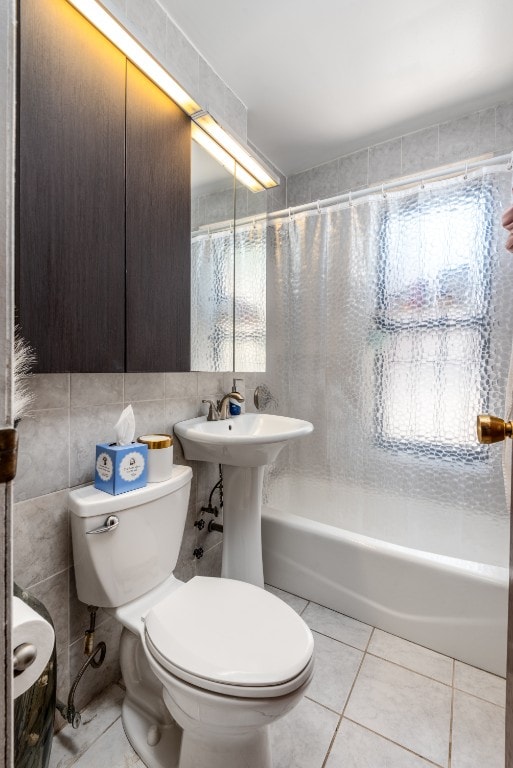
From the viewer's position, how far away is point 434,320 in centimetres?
164

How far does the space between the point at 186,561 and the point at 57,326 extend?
1.13 m

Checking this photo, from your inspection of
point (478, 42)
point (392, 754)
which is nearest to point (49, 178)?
point (478, 42)

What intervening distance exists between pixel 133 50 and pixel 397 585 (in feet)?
6.87

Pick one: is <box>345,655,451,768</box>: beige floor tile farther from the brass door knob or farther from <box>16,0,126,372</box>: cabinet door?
<box>16,0,126,372</box>: cabinet door

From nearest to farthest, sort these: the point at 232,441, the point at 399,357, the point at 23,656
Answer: the point at 23,656, the point at 232,441, the point at 399,357

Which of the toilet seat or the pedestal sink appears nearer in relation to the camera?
the toilet seat

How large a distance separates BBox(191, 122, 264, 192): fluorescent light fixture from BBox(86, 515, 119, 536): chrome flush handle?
1.37 metres

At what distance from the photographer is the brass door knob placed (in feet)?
1.70

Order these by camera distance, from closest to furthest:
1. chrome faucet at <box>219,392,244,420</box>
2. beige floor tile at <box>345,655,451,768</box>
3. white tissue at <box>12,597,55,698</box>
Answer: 1. white tissue at <box>12,597,55,698</box>
2. beige floor tile at <box>345,655,451,768</box>
3. chrome faucet at <box>219,392,244,420</box>

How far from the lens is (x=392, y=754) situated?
104 cm

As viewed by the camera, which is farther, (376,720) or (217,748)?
(376,720)

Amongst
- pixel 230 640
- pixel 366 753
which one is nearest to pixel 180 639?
pixel 230 640

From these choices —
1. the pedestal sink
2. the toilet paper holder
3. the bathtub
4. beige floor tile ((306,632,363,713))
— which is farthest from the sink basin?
the toilet paper holder

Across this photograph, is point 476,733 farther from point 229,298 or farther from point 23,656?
point 229,298
